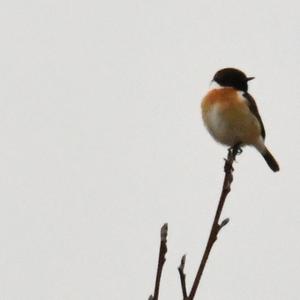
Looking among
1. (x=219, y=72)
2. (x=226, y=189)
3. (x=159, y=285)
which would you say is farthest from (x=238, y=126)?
(x=159, y=285)

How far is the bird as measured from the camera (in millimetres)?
7258

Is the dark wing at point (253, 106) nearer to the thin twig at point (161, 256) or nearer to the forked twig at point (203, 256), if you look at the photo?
the forked twig at point (203, 256)

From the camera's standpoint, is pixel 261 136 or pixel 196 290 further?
pixel 261 136

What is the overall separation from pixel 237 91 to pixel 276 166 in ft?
4.42

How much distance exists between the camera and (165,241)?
2596 mm

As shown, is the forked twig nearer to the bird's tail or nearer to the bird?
the bird

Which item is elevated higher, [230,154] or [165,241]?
[230,154]

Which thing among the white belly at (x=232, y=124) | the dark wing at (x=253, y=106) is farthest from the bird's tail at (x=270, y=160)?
the white belly at (x=232, y=124)

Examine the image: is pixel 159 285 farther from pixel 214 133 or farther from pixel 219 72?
pixel 219 72

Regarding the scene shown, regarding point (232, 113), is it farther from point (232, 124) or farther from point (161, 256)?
point (161, 256)

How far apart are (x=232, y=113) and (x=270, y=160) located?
1316 millimetres

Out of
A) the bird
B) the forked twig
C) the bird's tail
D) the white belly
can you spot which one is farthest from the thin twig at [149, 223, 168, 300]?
the bird's tail

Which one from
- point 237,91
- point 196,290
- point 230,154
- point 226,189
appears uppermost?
point 237,91

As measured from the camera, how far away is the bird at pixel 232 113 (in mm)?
7258
